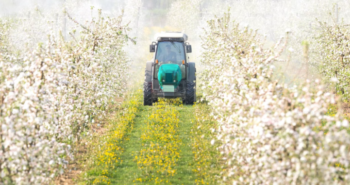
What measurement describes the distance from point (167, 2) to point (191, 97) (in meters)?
104

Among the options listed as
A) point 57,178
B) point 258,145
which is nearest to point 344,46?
point 258,145

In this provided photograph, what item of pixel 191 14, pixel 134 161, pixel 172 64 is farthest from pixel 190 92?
pixel 191 14

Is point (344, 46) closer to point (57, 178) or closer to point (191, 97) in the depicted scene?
point (191, 97)

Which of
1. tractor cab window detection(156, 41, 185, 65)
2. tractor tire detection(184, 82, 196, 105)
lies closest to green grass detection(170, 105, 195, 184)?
tractor tire detection(184, 82, 196, 105)

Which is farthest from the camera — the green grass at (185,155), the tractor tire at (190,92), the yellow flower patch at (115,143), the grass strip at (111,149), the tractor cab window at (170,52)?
the tractor cab window at (170,52)

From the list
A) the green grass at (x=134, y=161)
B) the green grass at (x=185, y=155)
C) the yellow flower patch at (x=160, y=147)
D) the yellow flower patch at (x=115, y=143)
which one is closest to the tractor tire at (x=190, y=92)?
the green grass at (x=185, y=155)

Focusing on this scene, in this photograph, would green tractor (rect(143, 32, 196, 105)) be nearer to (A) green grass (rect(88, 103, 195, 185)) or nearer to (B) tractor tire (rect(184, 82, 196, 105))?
(B) tractor tire (rect(184, 82, 196, 105))

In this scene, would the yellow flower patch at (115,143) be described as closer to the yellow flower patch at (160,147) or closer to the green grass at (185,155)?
the yellow flower patch at (160,147)

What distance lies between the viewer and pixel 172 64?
14000mm

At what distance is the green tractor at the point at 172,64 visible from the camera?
14.2m

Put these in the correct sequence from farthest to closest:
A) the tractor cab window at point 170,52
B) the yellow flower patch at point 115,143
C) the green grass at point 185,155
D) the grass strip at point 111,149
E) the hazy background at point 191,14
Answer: the hazy background at point 191,14, the tractor cab window at point 170,52, the yellow flower patch at point 115,143, the grass strip at point 111,149, the green grass at point 185,155

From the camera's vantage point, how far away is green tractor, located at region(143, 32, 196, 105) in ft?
46.6

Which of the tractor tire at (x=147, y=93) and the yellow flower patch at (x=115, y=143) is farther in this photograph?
the tractor tire at (x=147, y=93)

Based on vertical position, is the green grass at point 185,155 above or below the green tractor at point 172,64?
below
